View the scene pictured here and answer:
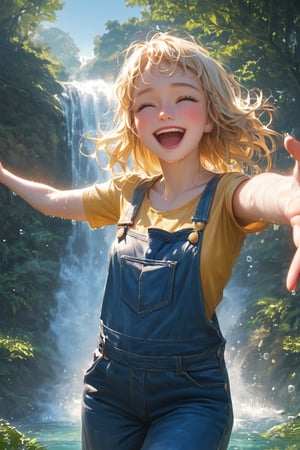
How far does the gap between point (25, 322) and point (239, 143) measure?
1250cm

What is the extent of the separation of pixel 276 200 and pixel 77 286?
48.6 feet

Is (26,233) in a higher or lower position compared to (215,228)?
higher

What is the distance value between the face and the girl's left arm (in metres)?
0.34

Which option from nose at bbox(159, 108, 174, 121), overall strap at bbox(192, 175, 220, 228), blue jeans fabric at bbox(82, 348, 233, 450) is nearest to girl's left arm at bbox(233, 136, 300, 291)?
overall strap at bbox(192, 175, 220, 228)

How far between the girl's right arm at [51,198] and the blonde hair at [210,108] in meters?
0.27

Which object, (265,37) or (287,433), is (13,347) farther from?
(265,37)

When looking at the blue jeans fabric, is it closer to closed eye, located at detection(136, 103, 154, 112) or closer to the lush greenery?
closed eye, located at detection(136, 103, 154, 112)

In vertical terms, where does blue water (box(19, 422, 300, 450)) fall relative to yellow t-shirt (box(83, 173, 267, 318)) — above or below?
below

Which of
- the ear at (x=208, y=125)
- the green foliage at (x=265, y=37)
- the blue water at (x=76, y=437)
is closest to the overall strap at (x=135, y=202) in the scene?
the ear at (x=208, y=125)

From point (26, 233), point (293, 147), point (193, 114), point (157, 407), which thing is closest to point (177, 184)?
point (193, 114)

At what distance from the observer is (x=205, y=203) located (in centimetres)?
244

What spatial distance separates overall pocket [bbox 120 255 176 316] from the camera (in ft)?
7.66

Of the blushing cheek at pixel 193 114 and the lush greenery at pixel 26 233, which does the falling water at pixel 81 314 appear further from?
the blushing cheek at pixel 193 114

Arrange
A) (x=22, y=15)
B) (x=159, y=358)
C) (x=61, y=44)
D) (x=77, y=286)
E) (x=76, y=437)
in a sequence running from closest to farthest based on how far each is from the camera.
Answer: (x=159, y=358) → (x=76, y=437) → (x=77, y=286) → (x=22, y=15) → (x=61, y=44)
